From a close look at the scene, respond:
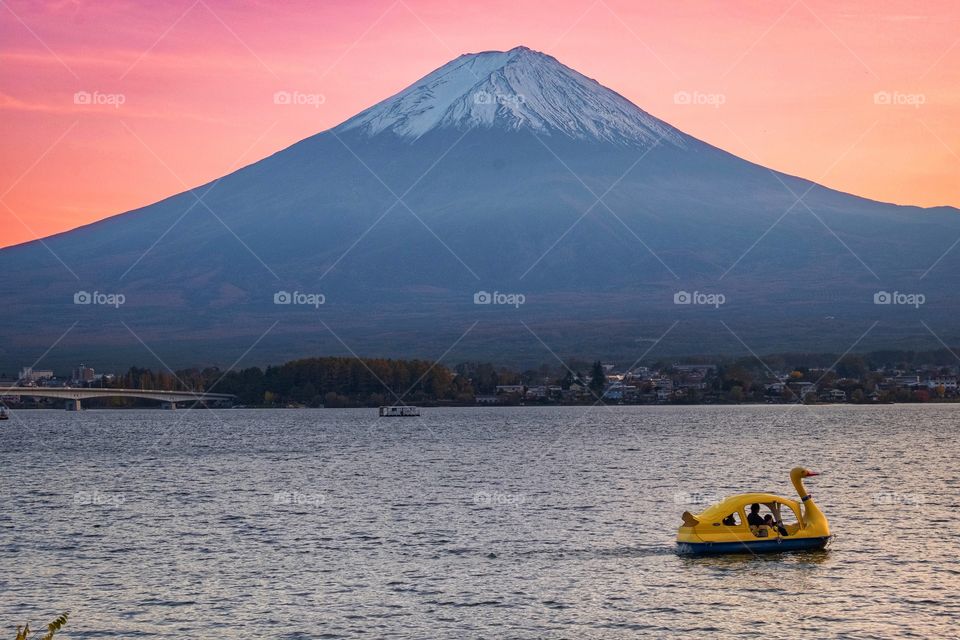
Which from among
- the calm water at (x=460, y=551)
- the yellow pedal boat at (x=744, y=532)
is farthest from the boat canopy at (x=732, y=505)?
the calm water at (x=460, y=551)

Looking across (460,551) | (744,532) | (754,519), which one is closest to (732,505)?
(744,532)

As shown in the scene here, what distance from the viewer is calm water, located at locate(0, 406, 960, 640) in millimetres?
38250

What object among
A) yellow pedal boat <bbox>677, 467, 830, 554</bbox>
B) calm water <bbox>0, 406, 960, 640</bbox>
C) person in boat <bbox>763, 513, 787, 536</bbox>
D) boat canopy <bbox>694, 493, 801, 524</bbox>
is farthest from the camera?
person in boat <bbox>763, 513, 787, 536</bbox>

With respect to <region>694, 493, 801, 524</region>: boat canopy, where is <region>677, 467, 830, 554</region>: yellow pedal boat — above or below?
below

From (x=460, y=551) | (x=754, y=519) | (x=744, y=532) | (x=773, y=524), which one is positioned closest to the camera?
(x=744, y=532)

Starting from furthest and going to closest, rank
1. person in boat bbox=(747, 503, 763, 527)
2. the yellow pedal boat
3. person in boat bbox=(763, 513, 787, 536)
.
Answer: person in boat bbox=(747, 503, 763, 527)
person in boat bbox=(763, 513, 787, 536)
the yellow pedal boat

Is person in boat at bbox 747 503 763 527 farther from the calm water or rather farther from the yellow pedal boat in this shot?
the calm water

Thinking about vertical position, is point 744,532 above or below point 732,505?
below

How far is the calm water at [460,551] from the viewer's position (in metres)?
38.2

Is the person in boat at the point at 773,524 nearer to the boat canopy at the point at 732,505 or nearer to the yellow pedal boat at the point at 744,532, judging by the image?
the yellow pedal boat at the point at 744,532

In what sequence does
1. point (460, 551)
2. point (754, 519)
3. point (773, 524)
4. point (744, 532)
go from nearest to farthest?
point (744, 532), point (773, 524), point (754, 519), point (460, 551)

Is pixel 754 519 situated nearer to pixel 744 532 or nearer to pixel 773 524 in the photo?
pixel 773 524

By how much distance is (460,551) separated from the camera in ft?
166

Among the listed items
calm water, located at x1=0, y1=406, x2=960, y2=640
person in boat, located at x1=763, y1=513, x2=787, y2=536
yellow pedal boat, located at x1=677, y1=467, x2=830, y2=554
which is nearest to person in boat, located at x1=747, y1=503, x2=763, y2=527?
yellow pedal boat, located at x1=677, y1=467, x2=830, y2=554
